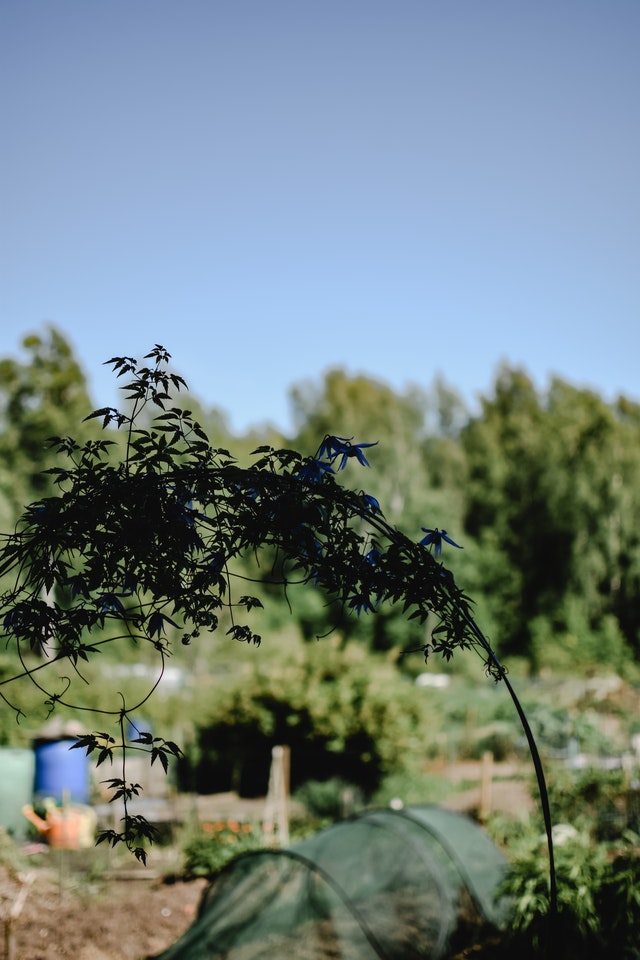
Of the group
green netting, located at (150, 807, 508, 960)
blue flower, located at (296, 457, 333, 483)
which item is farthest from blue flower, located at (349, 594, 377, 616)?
green netting, located at (150, 807, 508, 960)

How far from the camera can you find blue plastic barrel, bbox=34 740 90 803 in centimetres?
1195

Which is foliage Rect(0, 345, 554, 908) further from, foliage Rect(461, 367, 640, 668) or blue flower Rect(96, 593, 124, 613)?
foliage Rect(461, 367, 640, 668)

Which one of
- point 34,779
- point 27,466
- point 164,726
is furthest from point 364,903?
point 27,466

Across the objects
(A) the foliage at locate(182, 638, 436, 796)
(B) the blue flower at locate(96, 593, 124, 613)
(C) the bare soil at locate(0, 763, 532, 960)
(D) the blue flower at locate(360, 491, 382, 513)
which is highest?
(D) the blue flower at locate(360, 491, 382, 513)

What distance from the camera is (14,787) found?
11.6 metres

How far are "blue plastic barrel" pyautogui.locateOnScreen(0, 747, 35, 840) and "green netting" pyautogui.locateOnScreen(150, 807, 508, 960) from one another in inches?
264

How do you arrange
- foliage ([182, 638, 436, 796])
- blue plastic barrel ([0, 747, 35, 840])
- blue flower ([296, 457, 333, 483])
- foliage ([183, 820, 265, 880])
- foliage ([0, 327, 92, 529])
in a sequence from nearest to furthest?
blue flower ([296, 457, 333, 483]) < foliage ([183, 820, 265, 880]) < blue plastic barrel ([0, 747, 35, 840]) < foliage ([182, 638, 436, 796]) < foliage ([0, 327, 92, 529])

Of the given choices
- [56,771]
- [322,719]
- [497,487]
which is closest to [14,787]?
[56,771]

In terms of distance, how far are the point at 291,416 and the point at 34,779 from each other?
28260mm

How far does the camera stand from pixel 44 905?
745 centimetres

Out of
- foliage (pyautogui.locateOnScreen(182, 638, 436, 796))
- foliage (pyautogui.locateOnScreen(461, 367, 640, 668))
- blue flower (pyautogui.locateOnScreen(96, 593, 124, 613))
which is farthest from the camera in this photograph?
foliage (pyautogui.locateOnScreen(461, 367, 640, 668))

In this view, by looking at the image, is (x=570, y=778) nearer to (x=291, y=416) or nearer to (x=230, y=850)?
(x=230, y=850)

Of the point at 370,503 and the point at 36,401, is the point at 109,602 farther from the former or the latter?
the point at 36,401

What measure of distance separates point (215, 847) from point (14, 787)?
4.34 meters
